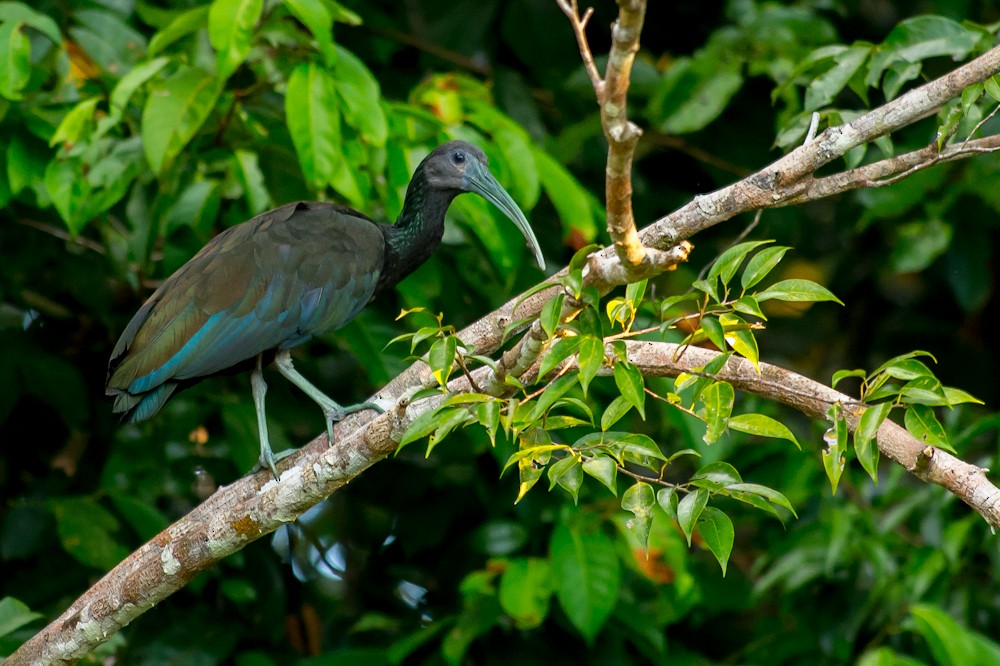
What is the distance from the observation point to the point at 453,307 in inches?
198

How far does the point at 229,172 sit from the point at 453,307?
1064mm

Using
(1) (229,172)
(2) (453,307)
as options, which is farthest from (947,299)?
(1) (229,172)

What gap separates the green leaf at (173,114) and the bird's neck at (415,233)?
2.63ft

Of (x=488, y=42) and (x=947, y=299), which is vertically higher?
(x=488, y=42)

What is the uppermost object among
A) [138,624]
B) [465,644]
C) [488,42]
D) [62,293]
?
[488,42]

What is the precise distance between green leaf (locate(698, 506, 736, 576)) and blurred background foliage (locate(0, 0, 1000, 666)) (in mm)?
1711

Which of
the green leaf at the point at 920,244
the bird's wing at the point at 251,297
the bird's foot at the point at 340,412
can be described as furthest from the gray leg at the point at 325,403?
the green leaf at the point at 920,244

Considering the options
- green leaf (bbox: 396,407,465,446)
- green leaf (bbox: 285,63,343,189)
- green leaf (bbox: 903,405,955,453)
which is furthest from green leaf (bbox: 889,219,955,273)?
green leaf (bbox: 396,407,465,446)

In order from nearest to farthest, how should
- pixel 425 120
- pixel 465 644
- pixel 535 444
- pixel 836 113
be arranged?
pixel 535 444 → pixel 836 113 → pixel 425 120 → pixel 465 644

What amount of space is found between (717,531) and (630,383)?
406mm

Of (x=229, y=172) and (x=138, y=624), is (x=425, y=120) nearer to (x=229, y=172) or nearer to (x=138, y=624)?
(x=229, y=172)

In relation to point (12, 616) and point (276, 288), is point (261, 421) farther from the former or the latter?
point (12, 616)

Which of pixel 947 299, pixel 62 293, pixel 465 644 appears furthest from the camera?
pixel 947 299

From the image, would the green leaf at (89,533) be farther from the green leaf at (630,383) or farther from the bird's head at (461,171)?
the green leaf at (630,383)
